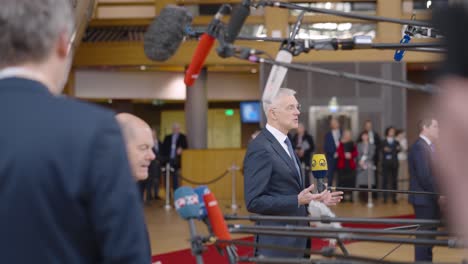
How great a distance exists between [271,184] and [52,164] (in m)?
3.00

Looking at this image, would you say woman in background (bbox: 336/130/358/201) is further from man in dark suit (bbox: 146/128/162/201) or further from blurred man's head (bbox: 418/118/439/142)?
blurred man's head (bbox: 418/118/439/142)

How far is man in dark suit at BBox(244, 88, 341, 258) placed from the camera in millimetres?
4434

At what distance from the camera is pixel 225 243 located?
2105 millimetres

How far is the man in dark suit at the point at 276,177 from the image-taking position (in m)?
4.43

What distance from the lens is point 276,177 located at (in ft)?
15.1

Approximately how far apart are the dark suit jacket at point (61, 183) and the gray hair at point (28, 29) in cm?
6

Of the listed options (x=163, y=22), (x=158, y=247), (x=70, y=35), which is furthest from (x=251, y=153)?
(x=158, y=247)

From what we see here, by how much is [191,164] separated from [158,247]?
8900 millimetres

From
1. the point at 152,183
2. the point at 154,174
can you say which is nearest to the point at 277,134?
the point at 154,174

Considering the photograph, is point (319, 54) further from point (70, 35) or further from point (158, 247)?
point (70, 35)

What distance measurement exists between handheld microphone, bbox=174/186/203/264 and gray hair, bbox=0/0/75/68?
1.79 feet

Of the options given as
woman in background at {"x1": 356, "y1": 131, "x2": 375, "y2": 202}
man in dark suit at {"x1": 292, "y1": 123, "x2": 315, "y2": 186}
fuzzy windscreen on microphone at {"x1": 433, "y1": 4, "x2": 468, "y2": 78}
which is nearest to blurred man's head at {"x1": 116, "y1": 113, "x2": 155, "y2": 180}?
fuzzy windscreen on microphone at {"x1": 433, "y1": 4, "x2": 468, "y2": 78}

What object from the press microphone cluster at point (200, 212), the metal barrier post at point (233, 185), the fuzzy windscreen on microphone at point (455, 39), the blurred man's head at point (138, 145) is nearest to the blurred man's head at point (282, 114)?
the blurred man's head at point (138, 145)

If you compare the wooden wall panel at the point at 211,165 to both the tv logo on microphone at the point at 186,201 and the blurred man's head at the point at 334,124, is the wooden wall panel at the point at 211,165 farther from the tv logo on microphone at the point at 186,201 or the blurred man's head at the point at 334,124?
the tv logo on microphone at the point at 186,201
